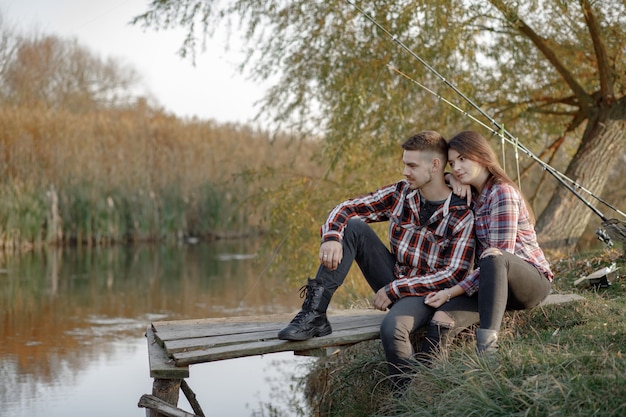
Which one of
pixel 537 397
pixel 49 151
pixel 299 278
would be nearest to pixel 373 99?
pixel 299 278

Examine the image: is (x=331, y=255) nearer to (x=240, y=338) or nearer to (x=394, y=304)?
(x=394, y=304)

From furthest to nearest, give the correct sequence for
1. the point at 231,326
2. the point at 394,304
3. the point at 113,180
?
1. the point at 113,180
2. the point at 231,326
3. the point at 394,304

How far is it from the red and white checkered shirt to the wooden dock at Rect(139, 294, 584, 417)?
0.45 meters

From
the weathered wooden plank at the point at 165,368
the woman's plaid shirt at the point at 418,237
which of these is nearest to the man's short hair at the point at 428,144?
the woman's plaid shirt at the point at 418,237

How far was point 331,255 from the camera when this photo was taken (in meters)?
3.79

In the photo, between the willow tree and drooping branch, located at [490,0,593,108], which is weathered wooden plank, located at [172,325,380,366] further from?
drooping branch, located at [490,0,593,108]

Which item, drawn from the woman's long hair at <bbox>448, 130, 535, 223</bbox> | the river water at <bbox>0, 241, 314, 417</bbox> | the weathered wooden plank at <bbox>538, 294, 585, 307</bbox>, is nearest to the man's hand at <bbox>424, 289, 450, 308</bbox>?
the woman's long hair at <bbox>448, 130, 535, 223</bbox>

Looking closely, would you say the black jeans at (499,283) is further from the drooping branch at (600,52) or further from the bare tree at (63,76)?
the bare tree at (63,76)

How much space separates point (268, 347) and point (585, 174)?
195 inches

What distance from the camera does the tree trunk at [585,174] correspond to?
7.70 m

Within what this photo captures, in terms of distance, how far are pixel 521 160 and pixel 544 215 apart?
1640 millimetres

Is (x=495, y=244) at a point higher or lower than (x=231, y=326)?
higher

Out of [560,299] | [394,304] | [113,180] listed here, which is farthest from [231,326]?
[113,180]

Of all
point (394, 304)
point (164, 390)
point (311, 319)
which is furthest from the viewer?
point (394, 304)
